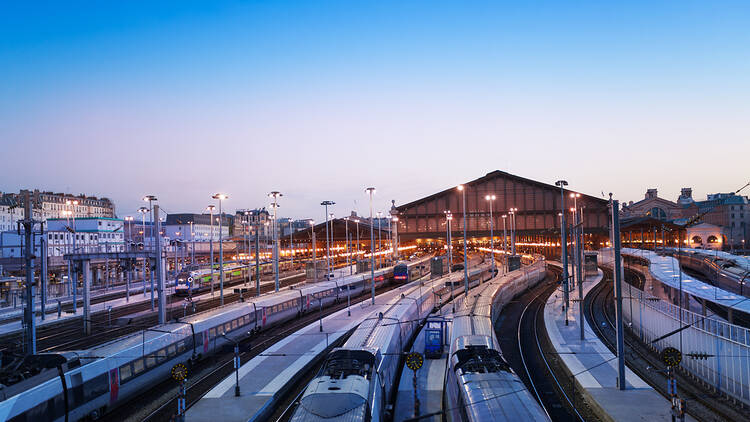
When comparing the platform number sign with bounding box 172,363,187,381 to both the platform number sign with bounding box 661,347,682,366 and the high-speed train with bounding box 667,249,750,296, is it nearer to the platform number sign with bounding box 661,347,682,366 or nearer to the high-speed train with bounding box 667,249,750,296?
the platform number sign with bounding box 661,347,682,366

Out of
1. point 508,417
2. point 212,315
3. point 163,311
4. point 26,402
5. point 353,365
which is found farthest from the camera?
point 163,311

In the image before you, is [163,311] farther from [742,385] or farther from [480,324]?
[742,385]

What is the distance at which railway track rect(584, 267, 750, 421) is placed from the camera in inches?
664

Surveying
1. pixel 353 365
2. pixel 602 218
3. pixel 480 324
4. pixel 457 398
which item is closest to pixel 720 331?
pixel 480 324

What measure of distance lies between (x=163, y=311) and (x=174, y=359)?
12.1 meters

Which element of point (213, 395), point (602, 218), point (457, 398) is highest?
point (602, 218)

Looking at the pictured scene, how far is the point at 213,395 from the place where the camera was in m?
19.4

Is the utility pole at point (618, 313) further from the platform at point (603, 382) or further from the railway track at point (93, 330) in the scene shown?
the railway track at point (93, 330)

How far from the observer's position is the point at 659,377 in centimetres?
2184

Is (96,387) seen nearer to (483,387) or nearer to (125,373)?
(125,373)

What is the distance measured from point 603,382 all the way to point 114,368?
21.6 metres

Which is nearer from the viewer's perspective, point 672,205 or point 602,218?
point 602,218

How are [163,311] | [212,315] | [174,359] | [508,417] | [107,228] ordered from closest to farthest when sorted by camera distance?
[508,417], [174,359], [212,315], [163,311], [107,228]

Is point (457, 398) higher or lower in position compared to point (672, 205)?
lower
